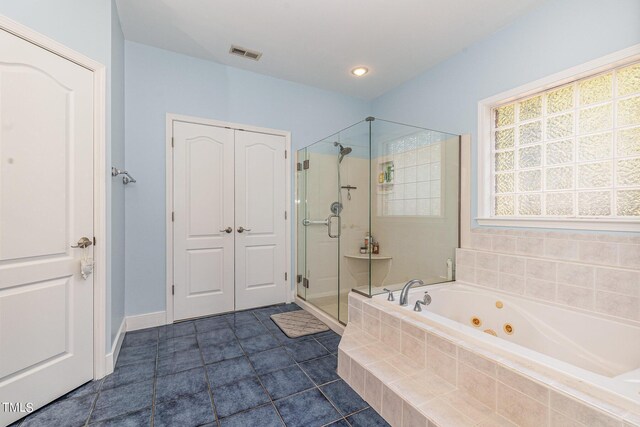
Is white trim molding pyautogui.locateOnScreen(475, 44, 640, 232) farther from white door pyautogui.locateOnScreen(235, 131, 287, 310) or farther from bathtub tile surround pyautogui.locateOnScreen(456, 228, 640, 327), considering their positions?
white door pyautogui.locateOnScreen(235, 131, 287, 310)

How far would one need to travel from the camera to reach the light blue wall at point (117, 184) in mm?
2006

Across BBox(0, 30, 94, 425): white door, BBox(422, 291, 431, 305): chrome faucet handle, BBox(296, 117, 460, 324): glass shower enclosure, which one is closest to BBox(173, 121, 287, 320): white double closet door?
BBox(296, 117, 460, 324): glass shower enclosure

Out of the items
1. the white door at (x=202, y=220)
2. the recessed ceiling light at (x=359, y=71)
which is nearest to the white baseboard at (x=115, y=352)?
the white door at (x=202, y=220)

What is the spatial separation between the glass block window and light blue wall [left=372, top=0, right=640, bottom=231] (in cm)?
17

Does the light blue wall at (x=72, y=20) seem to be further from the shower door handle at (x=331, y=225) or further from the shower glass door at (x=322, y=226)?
the shower door handle at (x=331, y=225)

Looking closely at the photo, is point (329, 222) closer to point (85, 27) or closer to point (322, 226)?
point (322, 226)

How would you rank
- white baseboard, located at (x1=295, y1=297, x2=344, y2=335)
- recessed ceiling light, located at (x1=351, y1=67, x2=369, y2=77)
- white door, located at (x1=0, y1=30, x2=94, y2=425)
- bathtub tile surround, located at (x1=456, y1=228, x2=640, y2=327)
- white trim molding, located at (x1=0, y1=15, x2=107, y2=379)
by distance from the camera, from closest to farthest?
white door, located at (x1=0, y1=30, x2=94, y2=425), bathtub tile surround, located at (x1=456, y1=228, x2=640, y2=327), white trim molding, located at (x1=0, y1=15, x2=107, y2=379), white baseboard, located at (x1=295, y1=297, x2=344, y2=335), recessed ceiling light, located at (x1=351, y1=67, x2=369, y2=77)

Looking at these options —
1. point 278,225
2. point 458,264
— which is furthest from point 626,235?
point 278,225

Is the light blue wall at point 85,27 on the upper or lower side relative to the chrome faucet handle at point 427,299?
upper

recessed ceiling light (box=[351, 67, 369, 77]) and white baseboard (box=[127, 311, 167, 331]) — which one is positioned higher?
recessed ceiling light (box=[351, 67, 369, 77])

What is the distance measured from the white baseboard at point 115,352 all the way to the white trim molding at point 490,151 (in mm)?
3032

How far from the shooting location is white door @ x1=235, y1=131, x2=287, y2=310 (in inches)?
121

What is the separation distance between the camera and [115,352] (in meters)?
2.04

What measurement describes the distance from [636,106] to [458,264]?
62.3 inches
